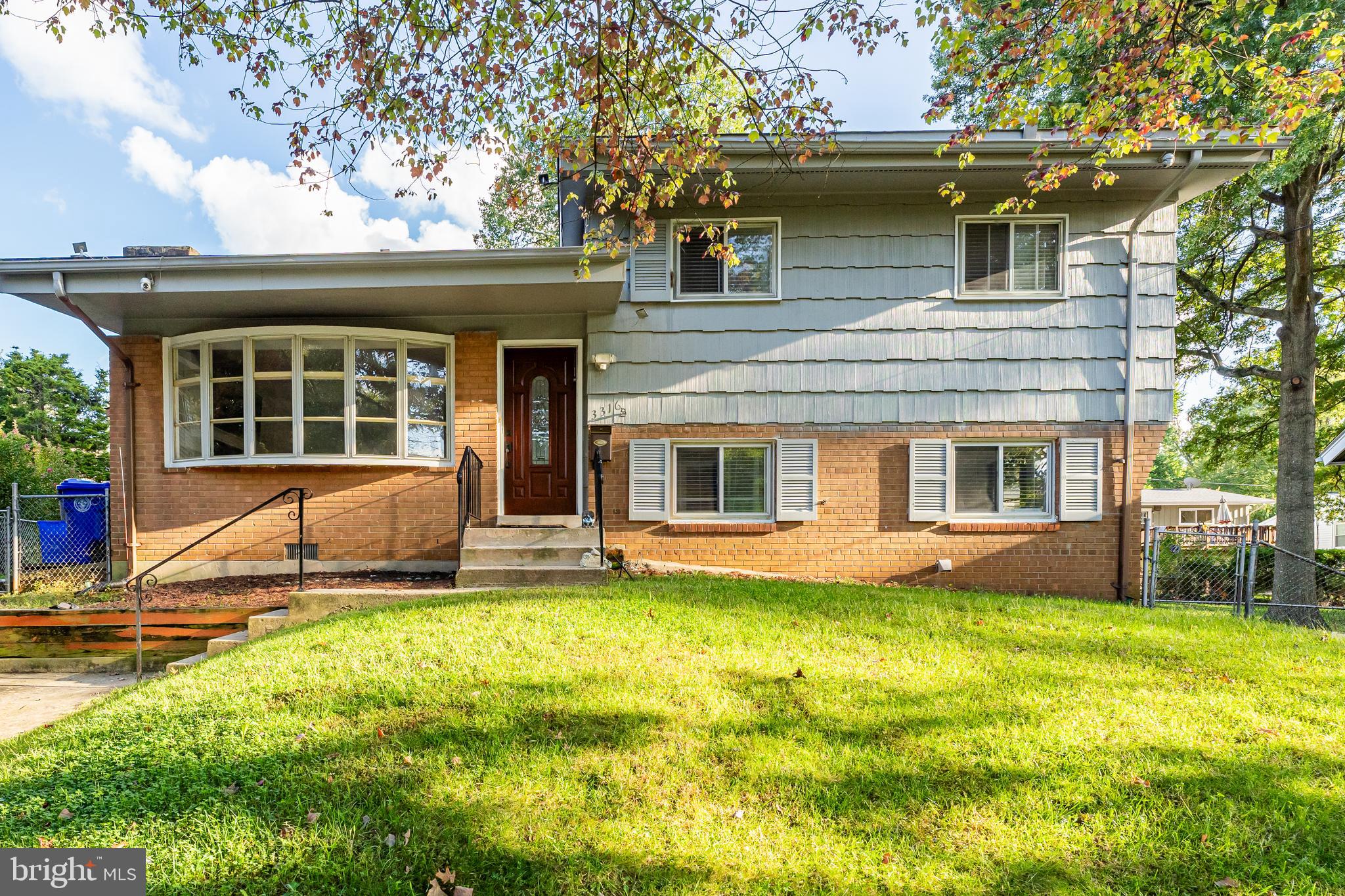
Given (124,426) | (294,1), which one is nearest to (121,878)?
(294,1)

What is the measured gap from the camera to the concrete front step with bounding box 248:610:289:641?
519 cm

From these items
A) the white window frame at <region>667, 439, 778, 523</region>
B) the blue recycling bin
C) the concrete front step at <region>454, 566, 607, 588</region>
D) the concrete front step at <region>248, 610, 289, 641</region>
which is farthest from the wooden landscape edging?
the white window frame at <region>667, 439, 778, 523</region>

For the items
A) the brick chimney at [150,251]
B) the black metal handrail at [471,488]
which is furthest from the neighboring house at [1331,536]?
the brick chimney at [150,251]

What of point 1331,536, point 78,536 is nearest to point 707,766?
point 78,536

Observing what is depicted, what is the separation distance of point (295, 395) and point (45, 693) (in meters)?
3.50

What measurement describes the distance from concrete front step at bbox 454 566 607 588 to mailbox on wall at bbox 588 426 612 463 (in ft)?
6.04

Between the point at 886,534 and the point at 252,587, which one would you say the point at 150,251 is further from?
the point at 886,534

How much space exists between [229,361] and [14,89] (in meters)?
4.24

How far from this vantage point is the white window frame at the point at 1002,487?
24.3 feet

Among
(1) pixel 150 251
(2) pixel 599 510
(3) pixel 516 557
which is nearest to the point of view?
(3) pixel 516 557

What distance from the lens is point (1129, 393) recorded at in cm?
722

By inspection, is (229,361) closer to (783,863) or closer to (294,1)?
(294,1)

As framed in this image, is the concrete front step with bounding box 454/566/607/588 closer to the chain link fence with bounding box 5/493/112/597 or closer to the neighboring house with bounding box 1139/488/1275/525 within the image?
the chain link fence with bounding box 5/493/112/597

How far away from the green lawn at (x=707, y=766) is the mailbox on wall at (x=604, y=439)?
3428 mm
